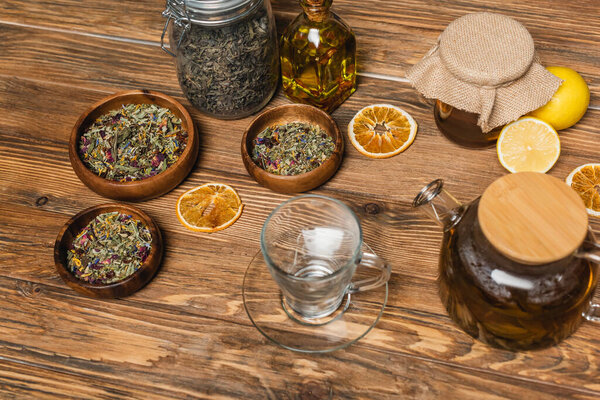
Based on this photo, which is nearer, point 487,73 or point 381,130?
point 487,73

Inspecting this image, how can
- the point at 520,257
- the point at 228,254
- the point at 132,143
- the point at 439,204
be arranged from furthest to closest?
the point at 132,143
the point at 228,254
the point at 439,204
the point at 520,257

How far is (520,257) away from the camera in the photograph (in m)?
0.84

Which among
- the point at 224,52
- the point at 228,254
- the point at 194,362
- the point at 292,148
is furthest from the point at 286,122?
the point at 194,362

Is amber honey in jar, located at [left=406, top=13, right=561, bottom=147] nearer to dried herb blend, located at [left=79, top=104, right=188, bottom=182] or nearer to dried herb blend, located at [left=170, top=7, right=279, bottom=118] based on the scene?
dried herb blend, located at [left=170, top=7, right=279, bottom=118]

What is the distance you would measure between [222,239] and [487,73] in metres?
0.60

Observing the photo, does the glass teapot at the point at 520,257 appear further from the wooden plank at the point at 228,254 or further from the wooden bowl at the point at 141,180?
the wooden bowl at the point at 141,180

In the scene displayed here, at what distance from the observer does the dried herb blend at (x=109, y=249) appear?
3.73ft

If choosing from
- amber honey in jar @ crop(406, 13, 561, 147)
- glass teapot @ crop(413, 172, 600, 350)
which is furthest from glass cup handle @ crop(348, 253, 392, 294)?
amber honey in jar @ crop(406, 13, 561, 147)

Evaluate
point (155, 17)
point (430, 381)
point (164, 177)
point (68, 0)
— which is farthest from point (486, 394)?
point (68, 0)

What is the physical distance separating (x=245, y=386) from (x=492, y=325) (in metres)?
0.43

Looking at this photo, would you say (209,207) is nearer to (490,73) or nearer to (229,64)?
(229,64)

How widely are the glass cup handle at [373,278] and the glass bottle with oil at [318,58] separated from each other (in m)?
0.44

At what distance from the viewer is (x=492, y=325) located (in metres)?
0.97

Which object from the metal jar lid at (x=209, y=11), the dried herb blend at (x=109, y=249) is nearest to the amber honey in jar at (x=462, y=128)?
the metal jar lid at (x=209, y=11)
